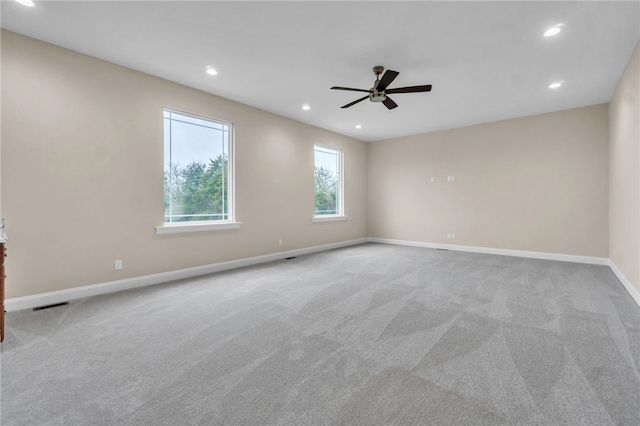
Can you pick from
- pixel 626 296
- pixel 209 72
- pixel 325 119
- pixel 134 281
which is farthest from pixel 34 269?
pixel 626 296

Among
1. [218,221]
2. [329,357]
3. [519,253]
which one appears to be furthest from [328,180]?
[329,357]

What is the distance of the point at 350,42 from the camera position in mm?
3070

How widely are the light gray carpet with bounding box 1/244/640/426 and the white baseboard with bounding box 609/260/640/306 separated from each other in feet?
0.24

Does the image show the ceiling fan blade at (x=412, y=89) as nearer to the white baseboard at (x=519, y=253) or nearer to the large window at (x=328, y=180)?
the large window at (x=328, y=180)

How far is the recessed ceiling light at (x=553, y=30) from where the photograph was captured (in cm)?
279

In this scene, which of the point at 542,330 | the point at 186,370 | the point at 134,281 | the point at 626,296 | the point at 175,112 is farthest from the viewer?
the point at 175,112

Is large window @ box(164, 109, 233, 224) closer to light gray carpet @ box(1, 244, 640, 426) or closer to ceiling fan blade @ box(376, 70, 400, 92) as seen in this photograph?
light gray carpet @ box(1, 244, 640, 426)

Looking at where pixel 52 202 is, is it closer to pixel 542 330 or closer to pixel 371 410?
pixel 371 410

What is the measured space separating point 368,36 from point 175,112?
3009 millimetres

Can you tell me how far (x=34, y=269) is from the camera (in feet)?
9.96

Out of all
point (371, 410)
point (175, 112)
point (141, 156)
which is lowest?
point (371, 410)

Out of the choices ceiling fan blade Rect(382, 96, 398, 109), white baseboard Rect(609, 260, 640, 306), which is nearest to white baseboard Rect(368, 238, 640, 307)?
white baseboard Rect(609, 260, 640, 306)

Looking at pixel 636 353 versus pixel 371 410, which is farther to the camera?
pixel 636 353

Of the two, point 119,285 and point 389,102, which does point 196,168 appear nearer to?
point 119,285
